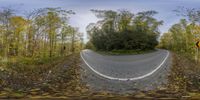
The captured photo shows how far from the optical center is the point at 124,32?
8.21 feet

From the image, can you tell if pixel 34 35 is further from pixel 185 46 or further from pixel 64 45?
pixel 185 46

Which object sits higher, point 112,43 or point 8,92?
point 112,43

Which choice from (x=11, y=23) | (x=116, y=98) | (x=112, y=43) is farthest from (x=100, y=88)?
(x=11, y=23)

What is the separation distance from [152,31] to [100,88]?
55 centimetres

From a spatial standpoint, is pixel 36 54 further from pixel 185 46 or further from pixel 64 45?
pixel 185 46

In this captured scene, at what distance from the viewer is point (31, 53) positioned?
249cm

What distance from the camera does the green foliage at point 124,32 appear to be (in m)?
2.50

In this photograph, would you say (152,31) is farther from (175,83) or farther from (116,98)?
(116,98)

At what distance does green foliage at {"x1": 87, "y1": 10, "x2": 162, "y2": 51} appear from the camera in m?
2.50

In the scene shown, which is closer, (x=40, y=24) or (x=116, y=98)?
(x=116, y=98)

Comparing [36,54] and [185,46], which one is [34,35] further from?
[185,46]

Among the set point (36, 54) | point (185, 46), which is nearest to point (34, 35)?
point (36, 54)

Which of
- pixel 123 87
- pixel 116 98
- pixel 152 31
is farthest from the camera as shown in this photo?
pixel 152 31

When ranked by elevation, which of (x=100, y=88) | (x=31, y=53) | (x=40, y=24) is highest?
(x=40, y=24)
